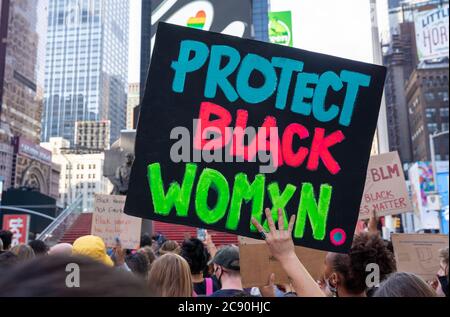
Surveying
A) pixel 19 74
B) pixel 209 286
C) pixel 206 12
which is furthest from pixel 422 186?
pixel 19 74

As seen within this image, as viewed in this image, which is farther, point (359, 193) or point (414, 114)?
point (414, 114)

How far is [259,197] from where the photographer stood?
3.44 metres

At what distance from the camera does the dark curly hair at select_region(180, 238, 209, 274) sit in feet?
15.5

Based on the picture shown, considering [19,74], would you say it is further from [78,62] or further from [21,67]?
[78,62]

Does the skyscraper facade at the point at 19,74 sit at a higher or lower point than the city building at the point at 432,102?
higher

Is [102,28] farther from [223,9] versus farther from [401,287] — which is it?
[401,287]

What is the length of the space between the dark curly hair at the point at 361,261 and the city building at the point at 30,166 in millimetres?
98538

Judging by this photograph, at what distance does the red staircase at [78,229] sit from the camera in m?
23.4

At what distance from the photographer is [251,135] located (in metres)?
3.62

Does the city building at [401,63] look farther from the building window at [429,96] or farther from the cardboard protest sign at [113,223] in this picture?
the cardboard protest sign at [113,223]

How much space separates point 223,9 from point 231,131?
33.9 metres

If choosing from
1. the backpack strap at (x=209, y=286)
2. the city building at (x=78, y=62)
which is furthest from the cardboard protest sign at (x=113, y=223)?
the city building at (x=78, y=62)

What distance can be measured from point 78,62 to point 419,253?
182m
